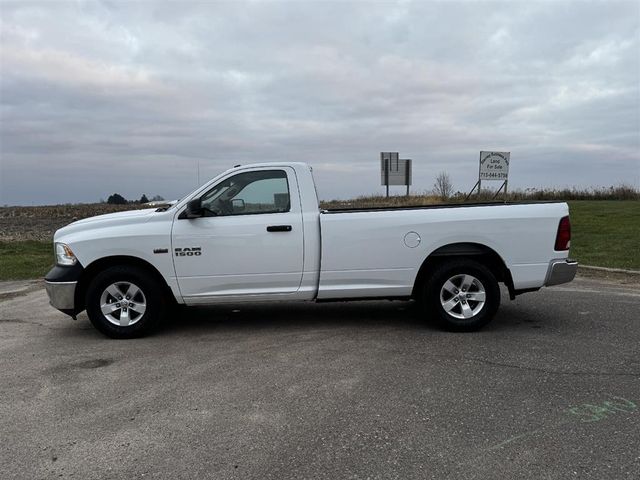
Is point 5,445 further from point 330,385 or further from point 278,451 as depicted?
point 330,385

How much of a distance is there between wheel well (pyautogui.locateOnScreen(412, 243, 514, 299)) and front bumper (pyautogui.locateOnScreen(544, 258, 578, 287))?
450mm

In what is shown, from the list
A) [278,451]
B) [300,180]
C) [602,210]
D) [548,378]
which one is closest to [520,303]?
[548,378]

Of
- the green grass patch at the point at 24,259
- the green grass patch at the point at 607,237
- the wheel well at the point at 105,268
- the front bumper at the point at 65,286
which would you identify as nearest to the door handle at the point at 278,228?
the wheel well at the point at 105,268

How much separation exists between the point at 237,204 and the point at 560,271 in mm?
3776

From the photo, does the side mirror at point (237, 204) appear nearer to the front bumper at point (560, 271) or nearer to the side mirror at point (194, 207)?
the side mirror at point (194, 207)

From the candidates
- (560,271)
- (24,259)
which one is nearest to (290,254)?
(560,271)

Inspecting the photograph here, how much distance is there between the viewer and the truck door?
5918 millimetres

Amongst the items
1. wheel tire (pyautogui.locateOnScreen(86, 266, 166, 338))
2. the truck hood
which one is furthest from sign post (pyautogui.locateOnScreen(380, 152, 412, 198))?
wheel tire (pyautogui.locateOnScreen(86, 266, 166, 338))

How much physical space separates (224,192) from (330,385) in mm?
2684

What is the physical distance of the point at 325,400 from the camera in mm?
4125

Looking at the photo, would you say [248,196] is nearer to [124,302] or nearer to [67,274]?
[124,302]

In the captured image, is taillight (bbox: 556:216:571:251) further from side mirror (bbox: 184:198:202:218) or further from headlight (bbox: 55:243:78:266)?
headlight (bbox: 55:243:78:266)

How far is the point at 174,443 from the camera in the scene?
138 inches

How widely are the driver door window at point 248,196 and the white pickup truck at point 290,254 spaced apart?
1 cm
